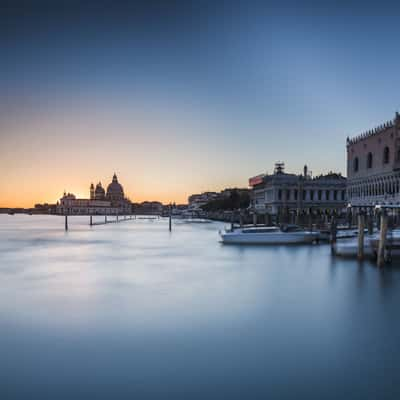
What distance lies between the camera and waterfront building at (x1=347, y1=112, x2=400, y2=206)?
44222 millimetres

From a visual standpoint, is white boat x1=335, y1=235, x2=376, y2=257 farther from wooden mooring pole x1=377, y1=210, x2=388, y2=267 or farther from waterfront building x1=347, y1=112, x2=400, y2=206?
waterfront building x1=347, y1=112, x2=400, y2=206

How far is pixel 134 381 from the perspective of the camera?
7211 mm

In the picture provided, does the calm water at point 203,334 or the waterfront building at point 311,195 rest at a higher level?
the waterfront building at point 311,195

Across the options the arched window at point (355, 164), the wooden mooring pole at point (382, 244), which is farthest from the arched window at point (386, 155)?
the wooden mooring pole at point (382, 244)

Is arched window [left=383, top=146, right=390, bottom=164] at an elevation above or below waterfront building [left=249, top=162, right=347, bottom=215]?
above

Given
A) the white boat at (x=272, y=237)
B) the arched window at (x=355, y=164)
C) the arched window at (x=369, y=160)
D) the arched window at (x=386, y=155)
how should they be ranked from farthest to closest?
the arched window at (x=355, y=164) < the arched window at (x=369, y=160) < the arched window at (x=386, y=155) < the white boat at (x=272, y=237)

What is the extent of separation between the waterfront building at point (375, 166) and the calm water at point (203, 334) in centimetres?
2920

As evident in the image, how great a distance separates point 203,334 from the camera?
9.77 meters

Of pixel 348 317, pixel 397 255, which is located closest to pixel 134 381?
pixel 348 317

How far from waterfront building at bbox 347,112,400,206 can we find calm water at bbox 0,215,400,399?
29.2m

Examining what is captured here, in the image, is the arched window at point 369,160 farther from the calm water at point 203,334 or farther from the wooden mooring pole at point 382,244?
the calm water at point 203,334

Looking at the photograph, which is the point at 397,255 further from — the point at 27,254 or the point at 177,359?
the point at 27,254

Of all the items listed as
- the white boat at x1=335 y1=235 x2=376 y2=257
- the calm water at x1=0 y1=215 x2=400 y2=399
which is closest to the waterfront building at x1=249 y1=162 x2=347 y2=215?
the white boat at x1=335 y1=235 x2=376 y2=257

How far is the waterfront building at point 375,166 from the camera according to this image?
44.2 metres
